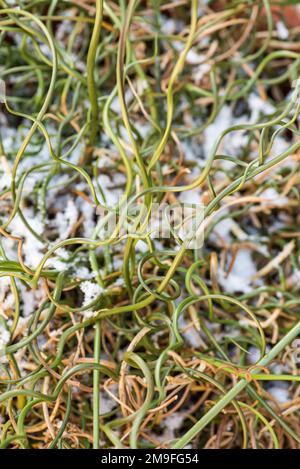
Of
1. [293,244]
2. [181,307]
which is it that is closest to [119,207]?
[181,307]

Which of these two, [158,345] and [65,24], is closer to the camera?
[158,345]

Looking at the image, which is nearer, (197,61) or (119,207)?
(119,207)

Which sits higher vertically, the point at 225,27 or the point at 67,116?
the point at 225,27

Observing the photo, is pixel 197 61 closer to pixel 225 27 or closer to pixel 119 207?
pixel 225 27
